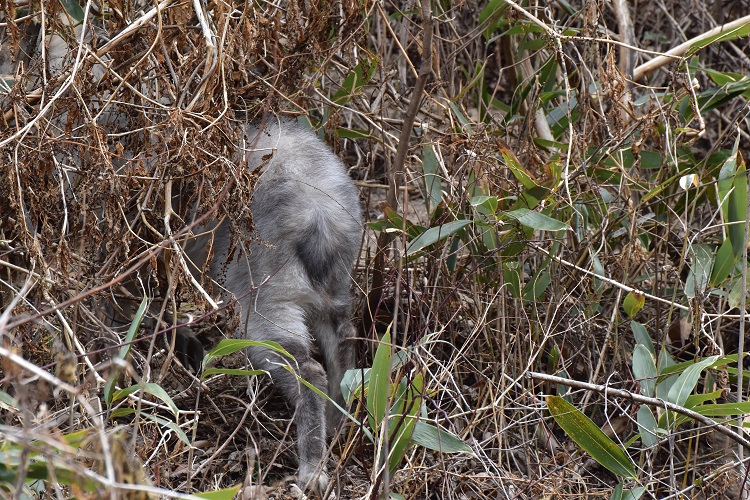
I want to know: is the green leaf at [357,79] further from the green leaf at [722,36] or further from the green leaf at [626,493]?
the green leaf at [626,493]

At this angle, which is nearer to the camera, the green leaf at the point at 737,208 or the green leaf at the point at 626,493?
the green leaf at the point at 626,493

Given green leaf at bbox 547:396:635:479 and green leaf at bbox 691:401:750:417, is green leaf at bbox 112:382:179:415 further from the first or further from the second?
green leaf at bbox 691:401:750:417

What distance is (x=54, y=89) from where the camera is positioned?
324 cm

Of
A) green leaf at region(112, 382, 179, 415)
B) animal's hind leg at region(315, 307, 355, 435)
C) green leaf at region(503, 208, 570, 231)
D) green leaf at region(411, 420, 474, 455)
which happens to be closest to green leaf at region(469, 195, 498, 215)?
green leaf at region(503, 208, 570, 231)

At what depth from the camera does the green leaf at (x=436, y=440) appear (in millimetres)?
2666

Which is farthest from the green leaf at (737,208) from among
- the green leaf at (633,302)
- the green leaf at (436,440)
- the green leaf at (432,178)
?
the green leaf at (436,440)

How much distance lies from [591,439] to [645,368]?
1.65 ft

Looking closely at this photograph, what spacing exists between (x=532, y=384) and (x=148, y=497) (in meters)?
1.72

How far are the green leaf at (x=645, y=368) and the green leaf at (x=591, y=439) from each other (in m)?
0.42

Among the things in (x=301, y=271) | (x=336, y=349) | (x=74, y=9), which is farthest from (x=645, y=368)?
(x=74, y=9)

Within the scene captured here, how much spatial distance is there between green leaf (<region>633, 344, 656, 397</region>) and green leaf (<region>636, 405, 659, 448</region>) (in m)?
0.19

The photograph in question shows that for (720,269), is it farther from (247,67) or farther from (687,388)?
(247,67)

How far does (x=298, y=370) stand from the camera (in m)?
3.23

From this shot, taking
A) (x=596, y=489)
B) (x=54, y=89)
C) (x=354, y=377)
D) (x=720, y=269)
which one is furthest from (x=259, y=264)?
(x=720, y=269)
